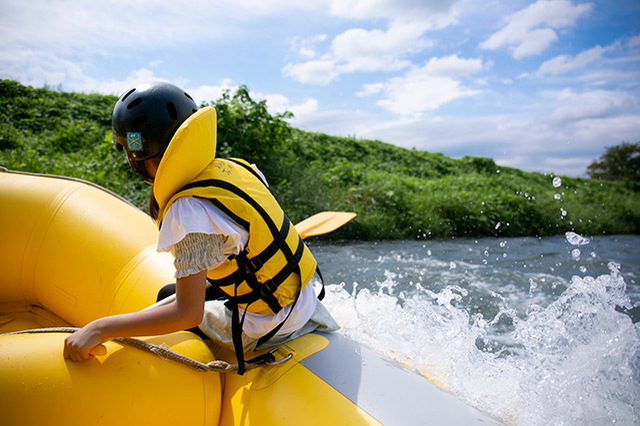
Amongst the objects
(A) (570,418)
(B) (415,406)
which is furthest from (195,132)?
(A) (570,418)

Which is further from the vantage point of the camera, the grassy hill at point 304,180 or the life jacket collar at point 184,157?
the grassy hill at point 304,180

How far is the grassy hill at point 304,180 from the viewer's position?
18.7 ft

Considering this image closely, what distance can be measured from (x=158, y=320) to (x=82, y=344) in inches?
6.9

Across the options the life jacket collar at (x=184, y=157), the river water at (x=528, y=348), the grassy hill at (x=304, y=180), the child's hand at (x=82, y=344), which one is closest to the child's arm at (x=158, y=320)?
the child's hand at (x=82, y=344)

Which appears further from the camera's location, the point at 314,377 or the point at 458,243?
the point at 458,243

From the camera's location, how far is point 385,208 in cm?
663

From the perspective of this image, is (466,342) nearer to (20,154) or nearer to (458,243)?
(458,243)

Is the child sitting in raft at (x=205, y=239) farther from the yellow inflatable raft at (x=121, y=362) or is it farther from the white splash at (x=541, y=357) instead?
the white splash at (x=541, y=357)

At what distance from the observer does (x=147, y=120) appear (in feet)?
3.93

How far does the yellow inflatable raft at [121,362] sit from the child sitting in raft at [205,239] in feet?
0.28

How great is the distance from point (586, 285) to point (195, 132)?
70.9 inches

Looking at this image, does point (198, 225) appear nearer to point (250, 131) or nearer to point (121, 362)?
point (121, 362)

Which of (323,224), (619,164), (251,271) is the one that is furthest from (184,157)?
(619,164)

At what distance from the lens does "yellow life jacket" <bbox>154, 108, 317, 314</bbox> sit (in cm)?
109
